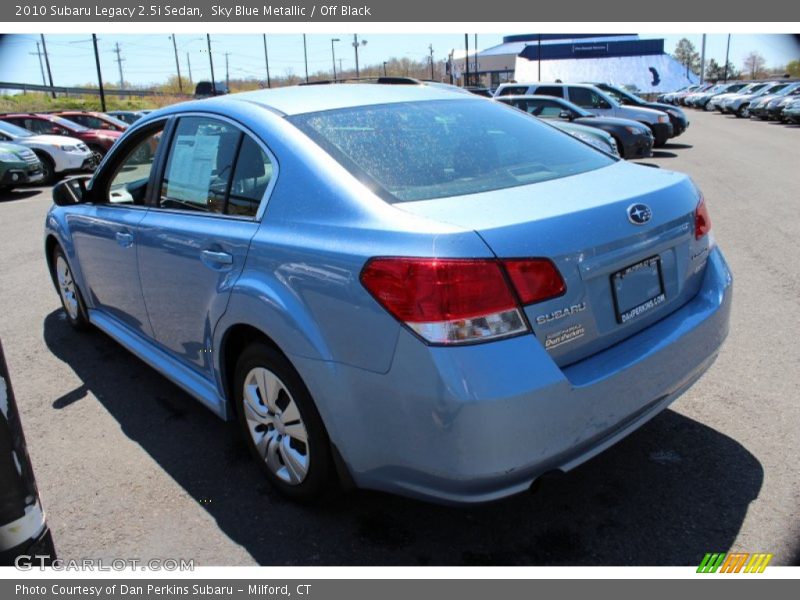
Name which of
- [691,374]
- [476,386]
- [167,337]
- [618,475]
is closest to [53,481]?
[167,337]

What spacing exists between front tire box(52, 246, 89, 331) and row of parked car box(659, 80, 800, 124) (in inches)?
1050

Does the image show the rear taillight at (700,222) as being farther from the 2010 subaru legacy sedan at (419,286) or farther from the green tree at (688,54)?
the green tree at (688,54)

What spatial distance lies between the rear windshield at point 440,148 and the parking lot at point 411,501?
48.4 inches

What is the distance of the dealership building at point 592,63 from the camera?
74.0m

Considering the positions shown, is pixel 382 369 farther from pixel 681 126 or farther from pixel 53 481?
pixel 681 126

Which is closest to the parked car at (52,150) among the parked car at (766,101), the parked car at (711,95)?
the parked car at (766,101)

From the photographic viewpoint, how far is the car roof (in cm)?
307

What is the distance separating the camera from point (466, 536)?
8.79 ft

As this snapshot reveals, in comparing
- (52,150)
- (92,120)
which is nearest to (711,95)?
(92,120)

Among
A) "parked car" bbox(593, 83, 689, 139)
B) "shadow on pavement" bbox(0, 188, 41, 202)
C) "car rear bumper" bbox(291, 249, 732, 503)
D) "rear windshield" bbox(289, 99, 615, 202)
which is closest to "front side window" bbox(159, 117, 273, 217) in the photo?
"rear windshield" bbox(289, 99, 615, 202)

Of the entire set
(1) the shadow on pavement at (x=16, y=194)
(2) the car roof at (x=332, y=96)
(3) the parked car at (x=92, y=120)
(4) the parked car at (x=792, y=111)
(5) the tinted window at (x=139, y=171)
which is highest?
(2) the car roof at (x=332, y=96)

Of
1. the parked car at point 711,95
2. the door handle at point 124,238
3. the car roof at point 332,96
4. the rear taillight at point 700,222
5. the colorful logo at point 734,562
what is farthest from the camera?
the parked car at point 711,95

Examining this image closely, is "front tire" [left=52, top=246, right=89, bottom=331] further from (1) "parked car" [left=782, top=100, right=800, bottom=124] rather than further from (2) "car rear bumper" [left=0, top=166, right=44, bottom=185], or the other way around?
(1) "parked car" [left=782, top=100, right=800, bottom=124]

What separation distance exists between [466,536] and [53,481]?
200 centimetres
